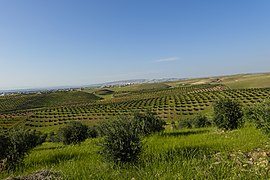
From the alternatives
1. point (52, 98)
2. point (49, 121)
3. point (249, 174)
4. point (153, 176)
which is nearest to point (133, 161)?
point (153, 176)

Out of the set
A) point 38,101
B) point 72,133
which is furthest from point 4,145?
point 38,101

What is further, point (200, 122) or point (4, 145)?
point (200, 122)

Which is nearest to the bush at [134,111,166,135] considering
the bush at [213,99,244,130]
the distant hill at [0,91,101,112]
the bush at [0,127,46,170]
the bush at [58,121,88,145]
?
the bush at [213,99,244,130]

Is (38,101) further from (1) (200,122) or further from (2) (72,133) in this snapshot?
(2) (72,133)

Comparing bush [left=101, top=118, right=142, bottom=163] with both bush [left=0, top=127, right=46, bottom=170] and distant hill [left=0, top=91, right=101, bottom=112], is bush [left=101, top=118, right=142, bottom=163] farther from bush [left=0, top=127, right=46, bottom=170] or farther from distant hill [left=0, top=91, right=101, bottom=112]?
distant hill [left=0, top=91, right=101, bottom=112]

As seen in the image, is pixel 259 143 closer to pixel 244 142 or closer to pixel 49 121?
pixel 244 142

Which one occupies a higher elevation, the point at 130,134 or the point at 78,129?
the point at 130,134

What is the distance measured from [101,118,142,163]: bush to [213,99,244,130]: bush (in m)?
9.84

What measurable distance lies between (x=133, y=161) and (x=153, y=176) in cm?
267

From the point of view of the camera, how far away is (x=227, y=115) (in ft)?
55.2

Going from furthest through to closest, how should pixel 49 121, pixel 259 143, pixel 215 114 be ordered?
pixel 49 121, pixel 215 114, pixel 259 143

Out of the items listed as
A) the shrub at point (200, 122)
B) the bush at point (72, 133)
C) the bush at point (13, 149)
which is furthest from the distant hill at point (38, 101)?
the bush at point (13, 149)

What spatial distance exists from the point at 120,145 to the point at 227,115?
10.7m

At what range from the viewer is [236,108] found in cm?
1711
